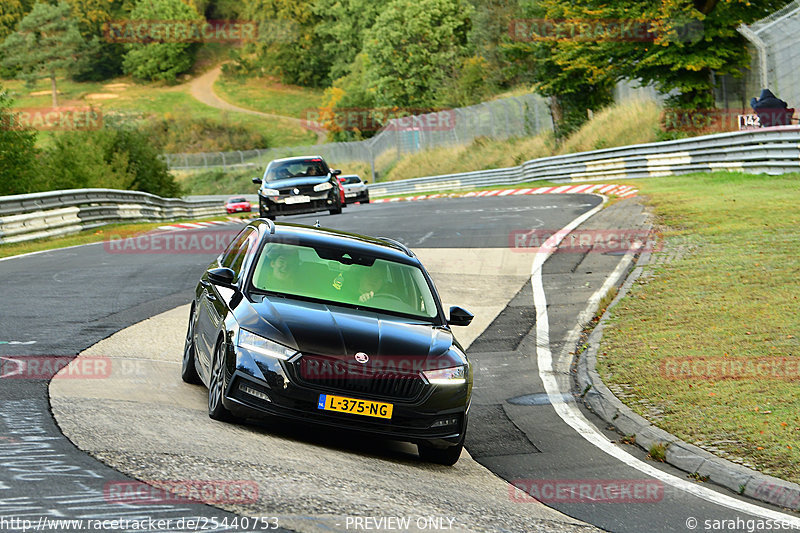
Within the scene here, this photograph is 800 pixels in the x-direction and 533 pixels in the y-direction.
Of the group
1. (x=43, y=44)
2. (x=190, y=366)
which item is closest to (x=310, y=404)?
(x=190, y=366)

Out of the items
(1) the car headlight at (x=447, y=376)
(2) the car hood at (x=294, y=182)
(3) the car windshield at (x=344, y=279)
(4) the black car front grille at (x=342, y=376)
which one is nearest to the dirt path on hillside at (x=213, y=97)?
(2) the car hood at (x=294, y=182)

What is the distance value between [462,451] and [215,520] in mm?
3760

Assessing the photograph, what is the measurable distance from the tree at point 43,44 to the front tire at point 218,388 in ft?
461

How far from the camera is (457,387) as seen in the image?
25.6ft

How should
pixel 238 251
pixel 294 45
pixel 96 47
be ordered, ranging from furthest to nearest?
pixel 96 47
pixel 294 45
pixel 238 251

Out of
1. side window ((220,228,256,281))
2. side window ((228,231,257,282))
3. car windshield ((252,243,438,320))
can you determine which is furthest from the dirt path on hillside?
car windshield ((252,243,438,320))

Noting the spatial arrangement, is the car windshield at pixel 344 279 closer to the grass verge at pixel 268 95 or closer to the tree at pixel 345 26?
the tree at pixel 345 26

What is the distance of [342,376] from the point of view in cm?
742

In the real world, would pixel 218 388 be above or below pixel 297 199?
above

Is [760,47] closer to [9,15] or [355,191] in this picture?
[355,191]

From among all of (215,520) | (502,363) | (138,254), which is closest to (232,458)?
(215,520)

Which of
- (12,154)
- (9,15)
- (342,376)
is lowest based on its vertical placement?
(12,154)

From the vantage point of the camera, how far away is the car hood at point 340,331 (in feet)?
24.7

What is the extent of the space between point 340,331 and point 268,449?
3.66 feet
